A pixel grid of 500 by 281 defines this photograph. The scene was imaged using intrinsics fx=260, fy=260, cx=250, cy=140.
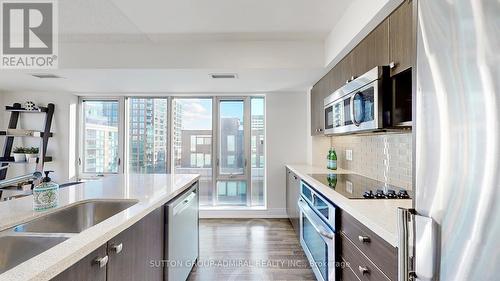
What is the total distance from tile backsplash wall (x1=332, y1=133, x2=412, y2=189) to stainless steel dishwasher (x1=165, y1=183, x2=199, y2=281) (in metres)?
1.72

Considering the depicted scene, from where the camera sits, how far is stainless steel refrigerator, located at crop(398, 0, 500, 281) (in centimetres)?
A: 46

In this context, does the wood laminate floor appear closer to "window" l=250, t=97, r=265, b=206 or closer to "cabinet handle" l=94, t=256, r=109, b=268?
"window" l=250, t=97, r=265, b=206

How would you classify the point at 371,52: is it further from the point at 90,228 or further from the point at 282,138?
the point at 282,138

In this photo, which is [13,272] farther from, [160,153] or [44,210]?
[160,153]

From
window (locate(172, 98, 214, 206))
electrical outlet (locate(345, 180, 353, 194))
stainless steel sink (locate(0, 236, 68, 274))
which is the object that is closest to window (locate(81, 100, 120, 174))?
window (locate(172, 98, 214, 206))

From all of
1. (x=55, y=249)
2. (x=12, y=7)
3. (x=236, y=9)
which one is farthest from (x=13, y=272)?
(x=12, y=7)

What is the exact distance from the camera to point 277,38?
2.76 m

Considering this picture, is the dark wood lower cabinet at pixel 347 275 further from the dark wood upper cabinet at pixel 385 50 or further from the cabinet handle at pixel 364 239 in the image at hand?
the dark wood upper cabinet at pixel 385 50

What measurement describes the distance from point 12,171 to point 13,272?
4.76 m

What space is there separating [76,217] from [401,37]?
2.15m

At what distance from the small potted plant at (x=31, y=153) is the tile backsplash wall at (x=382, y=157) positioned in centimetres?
459

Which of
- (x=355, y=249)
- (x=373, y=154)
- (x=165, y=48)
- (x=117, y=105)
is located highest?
(x=165, y=48)

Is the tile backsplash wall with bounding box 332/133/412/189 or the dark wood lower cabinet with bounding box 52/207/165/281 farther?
the tile backsplash wall with bounding box 332/133/412/189

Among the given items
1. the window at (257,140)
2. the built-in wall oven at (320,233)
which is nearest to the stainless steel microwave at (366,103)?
the built-in wall oven at (320,233)
